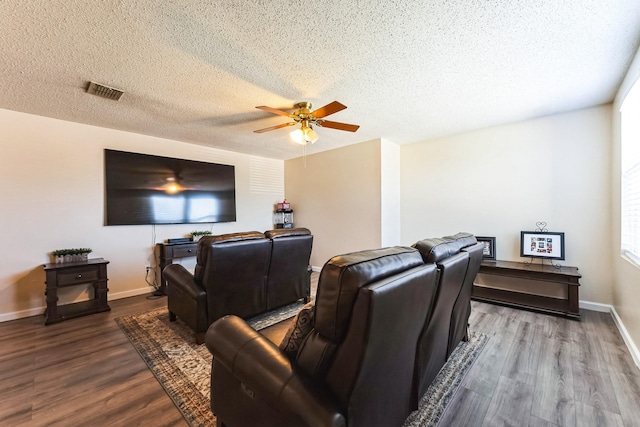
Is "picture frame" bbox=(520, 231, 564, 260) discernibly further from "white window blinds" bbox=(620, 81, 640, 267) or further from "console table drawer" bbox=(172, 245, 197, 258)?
"console table drawer" bbox=(172, 245, 197, 258)

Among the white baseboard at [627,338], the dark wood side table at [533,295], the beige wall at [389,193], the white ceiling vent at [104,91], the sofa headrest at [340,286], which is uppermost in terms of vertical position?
the white ceiling vent at [104,91]

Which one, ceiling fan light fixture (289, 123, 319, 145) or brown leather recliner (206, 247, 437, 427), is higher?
ceiling fan light fixture (289, 123, 319, 145)

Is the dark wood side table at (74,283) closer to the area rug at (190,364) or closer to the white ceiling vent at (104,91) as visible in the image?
the area rug at (190,364)

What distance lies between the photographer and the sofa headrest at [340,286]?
0.96m

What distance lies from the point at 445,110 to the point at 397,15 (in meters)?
1.81

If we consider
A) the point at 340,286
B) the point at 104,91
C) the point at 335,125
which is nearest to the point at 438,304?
the point at 340,286

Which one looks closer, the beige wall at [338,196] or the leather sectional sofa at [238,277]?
the leather sectional sofa at [238,277]

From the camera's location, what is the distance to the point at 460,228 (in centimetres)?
402

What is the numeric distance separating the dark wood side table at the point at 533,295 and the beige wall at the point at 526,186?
35cm

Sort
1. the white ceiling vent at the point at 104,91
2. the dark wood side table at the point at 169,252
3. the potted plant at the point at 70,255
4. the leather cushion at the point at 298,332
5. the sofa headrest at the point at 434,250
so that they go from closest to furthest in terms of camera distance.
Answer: the leather cushion at the point at 298,332
the sofa headrest at the point at 434,250
the white ceiling vent at the point at 104,91
the potted plant at the point at 70,255
the dark wood side table at the point at 169,252

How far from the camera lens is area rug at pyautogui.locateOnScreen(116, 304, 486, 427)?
158 cm

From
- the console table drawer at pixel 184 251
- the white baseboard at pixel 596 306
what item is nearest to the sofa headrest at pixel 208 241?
the console table drawer at pixel 184 251

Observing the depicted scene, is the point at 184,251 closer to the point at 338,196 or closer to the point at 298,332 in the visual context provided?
the point at 338,196

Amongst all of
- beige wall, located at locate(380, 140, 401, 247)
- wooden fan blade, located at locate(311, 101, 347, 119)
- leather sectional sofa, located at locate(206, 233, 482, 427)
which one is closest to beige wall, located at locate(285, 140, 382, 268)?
beige wall, located at locate(380, 140, 401, 247)
